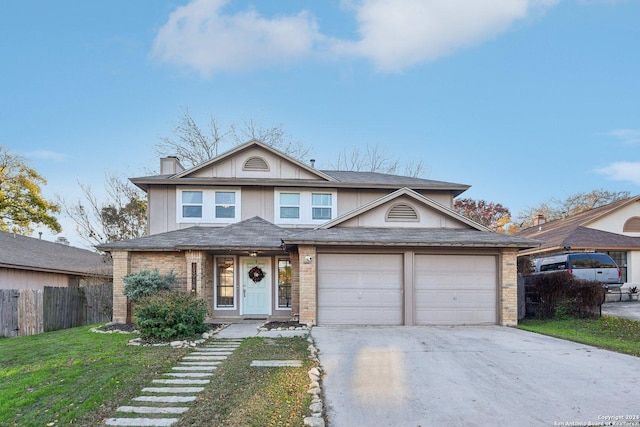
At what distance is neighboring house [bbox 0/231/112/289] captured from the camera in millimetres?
17375

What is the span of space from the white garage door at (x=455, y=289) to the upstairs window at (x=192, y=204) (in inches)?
348

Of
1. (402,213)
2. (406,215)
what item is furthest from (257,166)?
(406,215)

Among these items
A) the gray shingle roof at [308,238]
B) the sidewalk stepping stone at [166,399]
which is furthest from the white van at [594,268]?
the sidewalk stepping stone at [166,399]

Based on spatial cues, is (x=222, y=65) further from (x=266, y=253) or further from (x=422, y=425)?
(x=422, y=425)

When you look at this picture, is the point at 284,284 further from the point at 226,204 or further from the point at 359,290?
the point at 226,204

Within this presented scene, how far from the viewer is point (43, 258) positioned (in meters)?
20.5

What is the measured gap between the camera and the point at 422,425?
5.01m

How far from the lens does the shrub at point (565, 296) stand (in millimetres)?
13789

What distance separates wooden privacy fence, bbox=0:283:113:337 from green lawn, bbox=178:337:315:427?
998 centimetres

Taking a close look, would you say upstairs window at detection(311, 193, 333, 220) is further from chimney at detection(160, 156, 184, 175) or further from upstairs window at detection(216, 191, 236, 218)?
chimney at detection(160, 156, 184, 175)

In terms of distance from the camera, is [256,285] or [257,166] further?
[257,166]

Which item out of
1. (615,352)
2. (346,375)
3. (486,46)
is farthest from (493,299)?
(486,46)

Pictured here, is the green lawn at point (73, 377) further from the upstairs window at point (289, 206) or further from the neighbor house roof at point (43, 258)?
the neighbor house roof at point (43, 258)

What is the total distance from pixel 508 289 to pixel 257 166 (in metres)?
10.3
